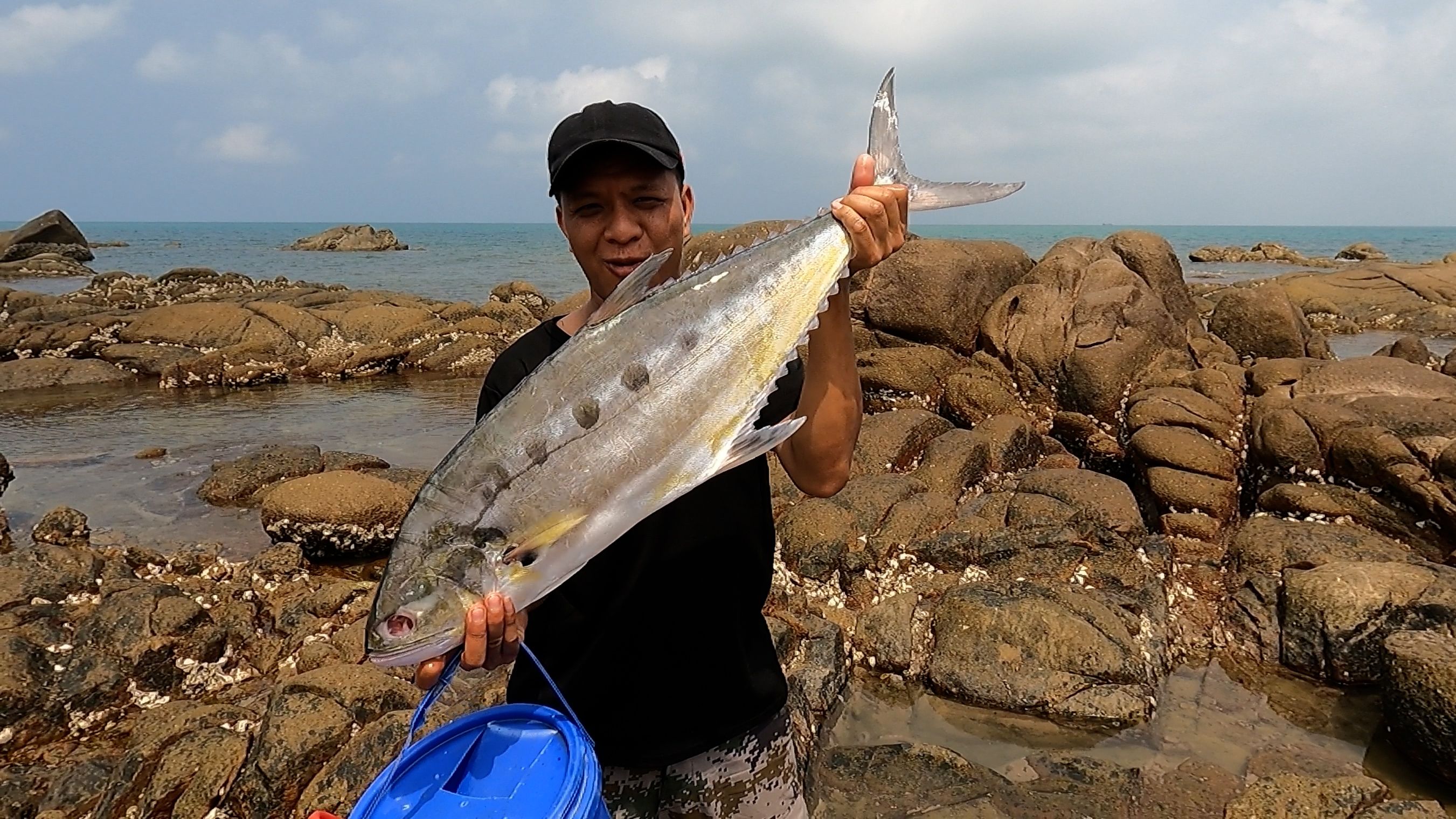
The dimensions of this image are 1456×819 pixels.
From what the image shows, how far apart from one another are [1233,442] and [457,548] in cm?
934

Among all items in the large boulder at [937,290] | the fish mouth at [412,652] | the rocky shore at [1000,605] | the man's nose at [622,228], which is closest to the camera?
the fish mouth at [412,652]

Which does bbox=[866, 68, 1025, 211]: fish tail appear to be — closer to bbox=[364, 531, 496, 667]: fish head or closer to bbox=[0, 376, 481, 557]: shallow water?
bbox=[364, 531, 496, 667]: fish head

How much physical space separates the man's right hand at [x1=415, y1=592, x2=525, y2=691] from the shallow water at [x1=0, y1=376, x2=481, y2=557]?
8049 mm

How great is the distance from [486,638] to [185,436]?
1467 centimetres

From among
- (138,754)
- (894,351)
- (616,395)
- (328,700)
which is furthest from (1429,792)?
(894,351)

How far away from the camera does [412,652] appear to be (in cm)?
204

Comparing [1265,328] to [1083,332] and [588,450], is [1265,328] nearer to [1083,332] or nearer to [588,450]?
[1083,332]

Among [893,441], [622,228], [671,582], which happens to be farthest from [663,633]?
[893,441]

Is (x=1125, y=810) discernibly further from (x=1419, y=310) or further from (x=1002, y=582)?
(x=1419, y=310)

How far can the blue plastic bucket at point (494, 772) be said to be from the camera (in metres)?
1.90

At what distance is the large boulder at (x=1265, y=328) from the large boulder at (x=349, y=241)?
75.4 m

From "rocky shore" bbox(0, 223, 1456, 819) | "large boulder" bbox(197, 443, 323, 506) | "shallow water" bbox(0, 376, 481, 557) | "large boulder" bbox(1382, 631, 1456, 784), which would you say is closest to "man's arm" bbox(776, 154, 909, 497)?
"rocky shore" bbox(0, 223, 1456, 819)

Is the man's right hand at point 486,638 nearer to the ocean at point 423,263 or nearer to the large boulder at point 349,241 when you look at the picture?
the ocean at point 423,263

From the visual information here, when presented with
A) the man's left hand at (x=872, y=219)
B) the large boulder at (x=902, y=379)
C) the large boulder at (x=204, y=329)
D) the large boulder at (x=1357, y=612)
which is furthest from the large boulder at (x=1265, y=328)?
the large boulder at (x=204, y=329)
